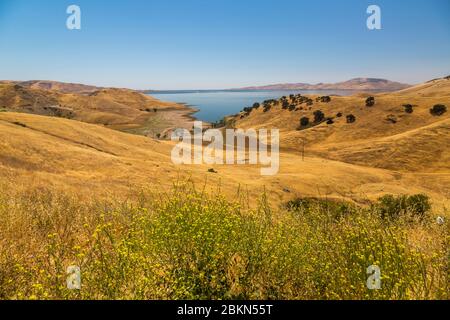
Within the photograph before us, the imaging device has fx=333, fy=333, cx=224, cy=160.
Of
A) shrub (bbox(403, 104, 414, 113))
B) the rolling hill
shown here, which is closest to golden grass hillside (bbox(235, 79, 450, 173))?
the rolling hill

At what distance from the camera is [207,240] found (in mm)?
4941

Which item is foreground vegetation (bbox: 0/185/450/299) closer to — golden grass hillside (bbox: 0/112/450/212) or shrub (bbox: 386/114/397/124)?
golden grass hillside (bbox: 0/112/450/212)

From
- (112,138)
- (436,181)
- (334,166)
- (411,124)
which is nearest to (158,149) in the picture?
(112,138)

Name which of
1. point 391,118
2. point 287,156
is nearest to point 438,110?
point 391,118

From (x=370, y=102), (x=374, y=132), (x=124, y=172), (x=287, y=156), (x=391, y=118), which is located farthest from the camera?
(x=370, y=102)

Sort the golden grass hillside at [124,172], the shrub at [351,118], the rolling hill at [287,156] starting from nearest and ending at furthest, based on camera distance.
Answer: the golden grass hillside at [124,172] → the rolling hill at [287,156] → the shrub at [351,118]

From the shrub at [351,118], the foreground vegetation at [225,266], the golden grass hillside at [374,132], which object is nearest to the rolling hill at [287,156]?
the golden grass hillside at [374,132]

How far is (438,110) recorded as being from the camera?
292ft

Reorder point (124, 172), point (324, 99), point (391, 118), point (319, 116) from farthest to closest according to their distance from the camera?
point (324, 99) → point (319, 116) → point (391, 118) → point (124, 172)

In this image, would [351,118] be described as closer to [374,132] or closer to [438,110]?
[374,132]

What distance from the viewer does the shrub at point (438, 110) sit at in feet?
289

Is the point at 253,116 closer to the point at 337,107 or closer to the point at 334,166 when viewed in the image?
the point at 337,107

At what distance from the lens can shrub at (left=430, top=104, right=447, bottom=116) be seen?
3472 inches

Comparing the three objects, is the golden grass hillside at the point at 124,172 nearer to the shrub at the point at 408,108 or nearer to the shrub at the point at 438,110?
the shrub at the point at 438,110
